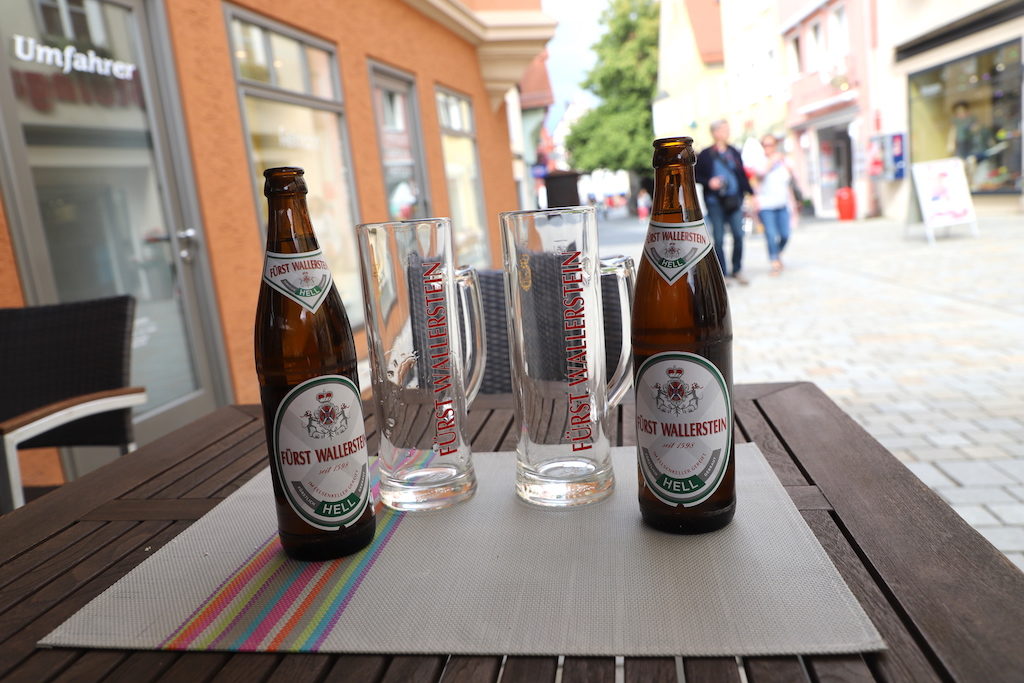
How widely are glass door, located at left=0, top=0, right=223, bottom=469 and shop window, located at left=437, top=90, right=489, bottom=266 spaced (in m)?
4.60

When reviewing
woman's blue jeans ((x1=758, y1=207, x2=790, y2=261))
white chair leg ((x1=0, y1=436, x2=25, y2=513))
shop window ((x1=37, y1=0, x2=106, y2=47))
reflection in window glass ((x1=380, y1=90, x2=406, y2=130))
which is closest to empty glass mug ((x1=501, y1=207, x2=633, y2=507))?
white chair leg ((x1=0, y1=436, x2=25, y2=513))

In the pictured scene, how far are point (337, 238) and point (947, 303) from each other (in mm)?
4726

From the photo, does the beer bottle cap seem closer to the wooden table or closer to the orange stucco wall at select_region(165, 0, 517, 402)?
the wooden table

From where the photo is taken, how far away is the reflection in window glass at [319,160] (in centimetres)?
475

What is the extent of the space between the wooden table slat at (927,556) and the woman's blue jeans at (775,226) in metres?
7.74

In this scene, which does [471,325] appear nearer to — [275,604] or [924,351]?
[275,604]

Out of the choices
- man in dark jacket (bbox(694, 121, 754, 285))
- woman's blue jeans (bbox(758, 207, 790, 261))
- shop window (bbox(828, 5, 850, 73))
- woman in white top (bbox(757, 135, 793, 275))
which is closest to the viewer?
man in dark jacket (bbox(694, 121, 754, 285))

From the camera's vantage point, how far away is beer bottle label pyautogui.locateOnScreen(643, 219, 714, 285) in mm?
773

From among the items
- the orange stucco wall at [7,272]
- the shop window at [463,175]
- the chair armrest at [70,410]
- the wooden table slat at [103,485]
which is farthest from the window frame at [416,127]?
the wooden table slat at [103,485]

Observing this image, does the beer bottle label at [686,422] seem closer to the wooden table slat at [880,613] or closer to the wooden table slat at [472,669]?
the wooden table slat at [880,613]

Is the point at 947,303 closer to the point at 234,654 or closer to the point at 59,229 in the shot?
the point at 59,229

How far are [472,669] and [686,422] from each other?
0.99 ft

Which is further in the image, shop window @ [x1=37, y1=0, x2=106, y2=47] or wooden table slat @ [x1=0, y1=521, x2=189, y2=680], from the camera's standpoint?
shop window @ [x1=37, y1=0, x2=106, y2=47]

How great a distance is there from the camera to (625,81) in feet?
106
